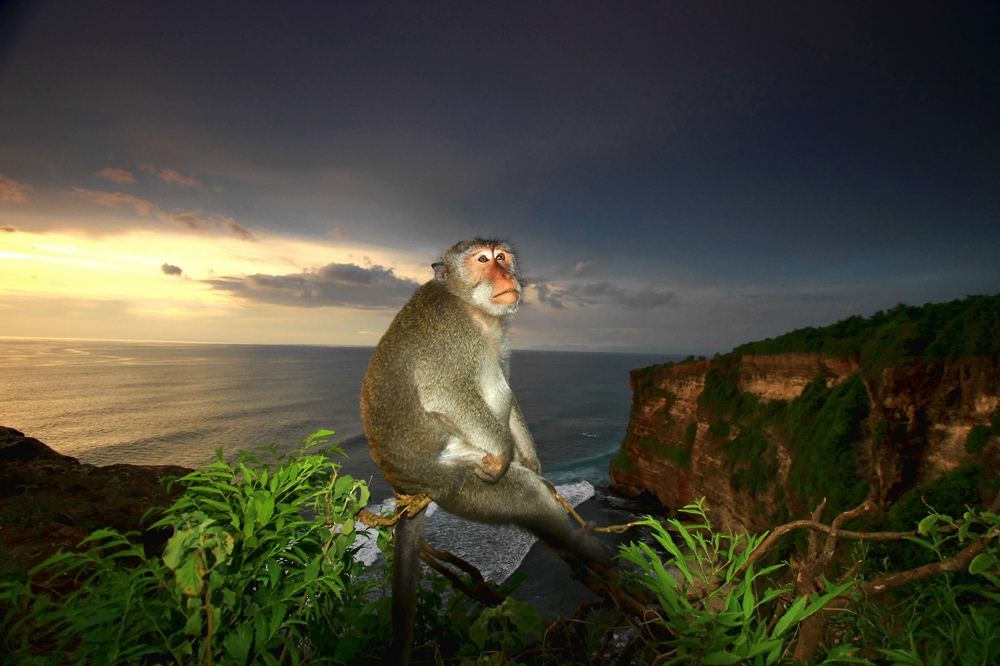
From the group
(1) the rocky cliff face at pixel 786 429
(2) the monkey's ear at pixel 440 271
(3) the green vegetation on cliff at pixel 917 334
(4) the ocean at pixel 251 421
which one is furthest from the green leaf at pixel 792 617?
(3) the green vegetation on cliff at pixel 917 334

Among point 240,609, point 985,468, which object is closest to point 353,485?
point 240,609

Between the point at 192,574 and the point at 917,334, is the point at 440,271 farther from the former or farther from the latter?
the point at 917,334

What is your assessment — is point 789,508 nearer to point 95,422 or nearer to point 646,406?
point 646,406

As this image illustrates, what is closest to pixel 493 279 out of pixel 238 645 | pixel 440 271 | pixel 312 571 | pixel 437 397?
pixel 440 271

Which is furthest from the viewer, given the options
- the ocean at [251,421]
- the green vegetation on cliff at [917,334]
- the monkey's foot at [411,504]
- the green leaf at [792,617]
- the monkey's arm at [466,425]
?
the ocean at [251,421]

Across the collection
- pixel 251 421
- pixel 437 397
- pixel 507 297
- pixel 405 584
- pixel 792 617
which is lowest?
pixel 251 421

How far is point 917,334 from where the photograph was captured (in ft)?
59.5

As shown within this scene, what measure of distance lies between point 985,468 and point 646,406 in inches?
842

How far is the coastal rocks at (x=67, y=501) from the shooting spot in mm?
1920

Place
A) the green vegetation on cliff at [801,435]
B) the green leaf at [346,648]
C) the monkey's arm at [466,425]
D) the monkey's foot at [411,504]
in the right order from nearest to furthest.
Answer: the green leaf at [346,648]
the monkey's foot at [411,504]
the monkey's arm at [466,425]
the green vegetation on cliff at [801,435]

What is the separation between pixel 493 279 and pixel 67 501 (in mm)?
2641

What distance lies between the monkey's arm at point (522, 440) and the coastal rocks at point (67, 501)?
6.30 ft

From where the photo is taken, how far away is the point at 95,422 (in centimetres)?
4794

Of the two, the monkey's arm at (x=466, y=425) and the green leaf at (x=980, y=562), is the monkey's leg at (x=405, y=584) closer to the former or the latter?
the monkey's arm at (x=466, y=425)
